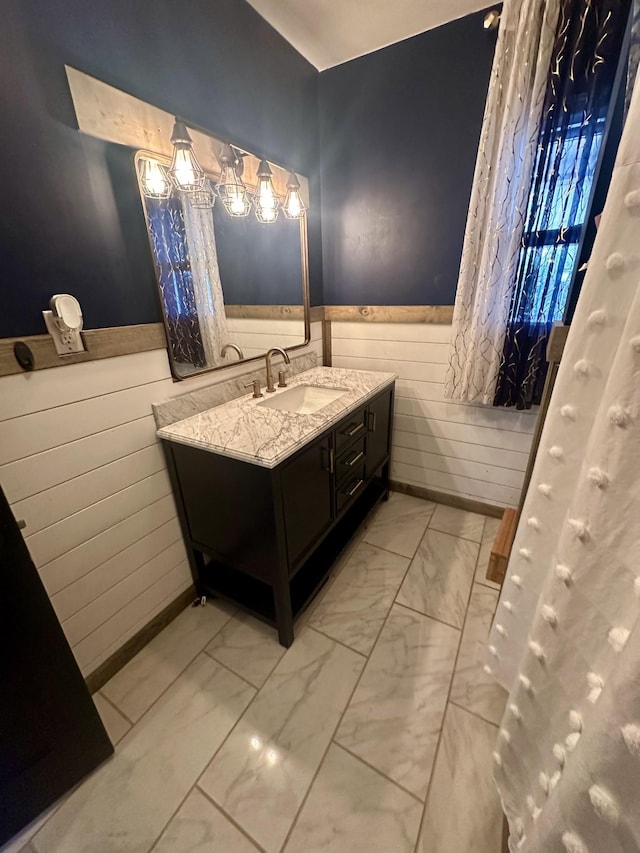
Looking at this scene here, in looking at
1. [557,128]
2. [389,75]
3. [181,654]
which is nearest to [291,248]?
[389,75]

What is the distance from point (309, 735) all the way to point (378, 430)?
1339 mm

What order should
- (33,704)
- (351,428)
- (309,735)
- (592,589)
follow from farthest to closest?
(351,428), (309,735), (33,704), (592,589)

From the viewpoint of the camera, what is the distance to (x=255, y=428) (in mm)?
1289

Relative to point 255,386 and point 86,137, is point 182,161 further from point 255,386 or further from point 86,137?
point 255,386

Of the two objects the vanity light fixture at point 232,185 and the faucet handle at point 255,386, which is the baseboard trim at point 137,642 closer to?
the faucet handle at point 255,386

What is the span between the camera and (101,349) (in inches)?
42.4

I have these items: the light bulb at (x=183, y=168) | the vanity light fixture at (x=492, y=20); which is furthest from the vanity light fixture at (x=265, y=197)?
the vanity light fixture at (x=492, y=20)

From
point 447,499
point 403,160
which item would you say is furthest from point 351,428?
point 403,160

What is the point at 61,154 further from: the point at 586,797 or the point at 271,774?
the point at 271,774

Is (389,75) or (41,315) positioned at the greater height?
(389,75)

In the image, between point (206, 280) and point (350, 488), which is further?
point (350, 488)

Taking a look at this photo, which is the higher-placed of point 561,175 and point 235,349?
point 561,175

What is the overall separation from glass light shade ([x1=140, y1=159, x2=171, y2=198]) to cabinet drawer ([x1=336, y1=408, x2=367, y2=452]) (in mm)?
1066

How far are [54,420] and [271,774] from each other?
1.26 meters
